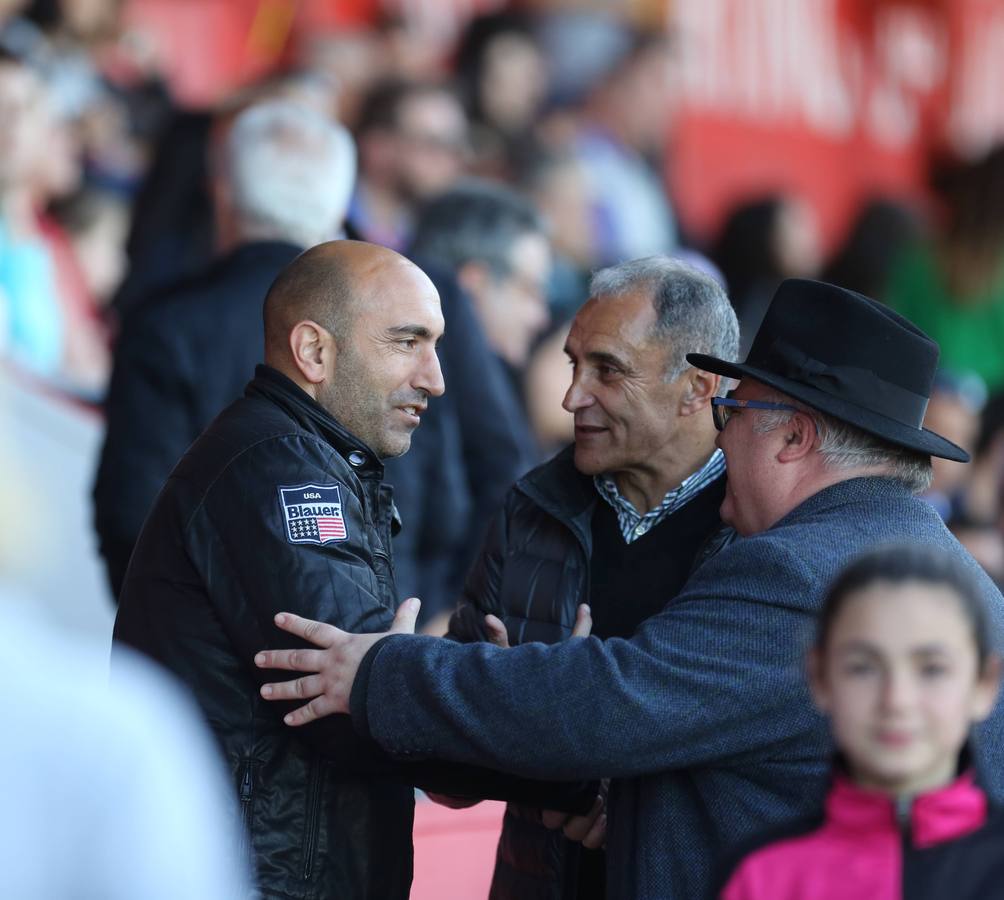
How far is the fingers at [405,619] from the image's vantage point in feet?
8.84

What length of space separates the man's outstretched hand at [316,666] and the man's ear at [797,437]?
2.45ft

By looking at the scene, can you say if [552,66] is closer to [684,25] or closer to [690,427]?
[684,25]

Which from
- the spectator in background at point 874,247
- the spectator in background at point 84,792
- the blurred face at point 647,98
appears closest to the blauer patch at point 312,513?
the spectator in background at point 84,792

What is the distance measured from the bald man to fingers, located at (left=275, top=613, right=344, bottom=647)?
29mm

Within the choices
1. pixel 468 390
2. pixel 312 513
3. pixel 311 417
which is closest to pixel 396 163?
pixel 468 390

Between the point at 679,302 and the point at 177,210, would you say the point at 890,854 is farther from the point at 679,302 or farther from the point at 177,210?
the point at 177,210

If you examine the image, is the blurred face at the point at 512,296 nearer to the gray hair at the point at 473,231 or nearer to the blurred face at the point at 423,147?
the gray hair at the point at 473,231

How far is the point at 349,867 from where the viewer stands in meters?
2.68

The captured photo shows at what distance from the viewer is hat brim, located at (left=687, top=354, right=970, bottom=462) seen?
2621 millimetres

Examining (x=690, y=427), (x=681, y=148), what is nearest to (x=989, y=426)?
(x=681, y=148)

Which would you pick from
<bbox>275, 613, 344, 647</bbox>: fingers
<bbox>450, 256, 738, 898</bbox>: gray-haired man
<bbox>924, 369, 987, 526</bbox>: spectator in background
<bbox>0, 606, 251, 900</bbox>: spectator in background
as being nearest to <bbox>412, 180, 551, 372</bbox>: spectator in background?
<bbox>450, 256, 738, 898</bbox>: gray-haired man

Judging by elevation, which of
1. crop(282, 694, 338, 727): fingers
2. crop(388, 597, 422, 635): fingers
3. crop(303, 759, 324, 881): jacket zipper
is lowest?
crop(303, 759, 324, 881): jacket zipper

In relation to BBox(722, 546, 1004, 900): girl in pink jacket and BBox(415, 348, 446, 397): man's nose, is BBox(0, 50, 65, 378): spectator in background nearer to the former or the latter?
BBox(415, 348, 446, 397): man's nose

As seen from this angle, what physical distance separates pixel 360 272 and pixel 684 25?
19.6 ft
